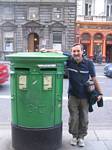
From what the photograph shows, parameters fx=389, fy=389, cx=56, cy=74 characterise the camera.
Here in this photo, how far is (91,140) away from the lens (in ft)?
20.5

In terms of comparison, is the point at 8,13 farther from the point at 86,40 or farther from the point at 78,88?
the point at 78,88

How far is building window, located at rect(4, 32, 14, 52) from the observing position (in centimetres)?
3803

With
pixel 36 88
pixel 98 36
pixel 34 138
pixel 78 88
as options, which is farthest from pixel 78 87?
pixel 98 36

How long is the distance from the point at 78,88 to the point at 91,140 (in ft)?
3.35

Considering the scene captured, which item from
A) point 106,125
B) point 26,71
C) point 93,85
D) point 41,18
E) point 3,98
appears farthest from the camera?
point 41,18

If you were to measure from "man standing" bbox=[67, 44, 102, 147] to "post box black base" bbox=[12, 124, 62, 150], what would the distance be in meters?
0.41

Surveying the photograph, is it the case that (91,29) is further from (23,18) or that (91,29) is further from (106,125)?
(106,125)

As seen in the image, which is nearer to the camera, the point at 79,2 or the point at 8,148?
the point at 8,148

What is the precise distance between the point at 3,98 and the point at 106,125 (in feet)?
15.5

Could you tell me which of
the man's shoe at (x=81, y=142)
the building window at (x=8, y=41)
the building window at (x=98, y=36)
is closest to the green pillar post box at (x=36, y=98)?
the man's shoe at (x=81, y=142)

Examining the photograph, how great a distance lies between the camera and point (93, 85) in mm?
5746

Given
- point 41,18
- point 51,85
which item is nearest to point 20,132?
point 51,85

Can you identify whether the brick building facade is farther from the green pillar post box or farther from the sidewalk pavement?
the green pillar post box

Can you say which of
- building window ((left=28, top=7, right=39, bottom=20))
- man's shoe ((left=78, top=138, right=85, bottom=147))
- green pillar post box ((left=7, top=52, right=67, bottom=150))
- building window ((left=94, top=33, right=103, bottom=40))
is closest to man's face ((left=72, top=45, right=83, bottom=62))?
green pillar post box ((left=7, top=52, right=67, bottom=150))
